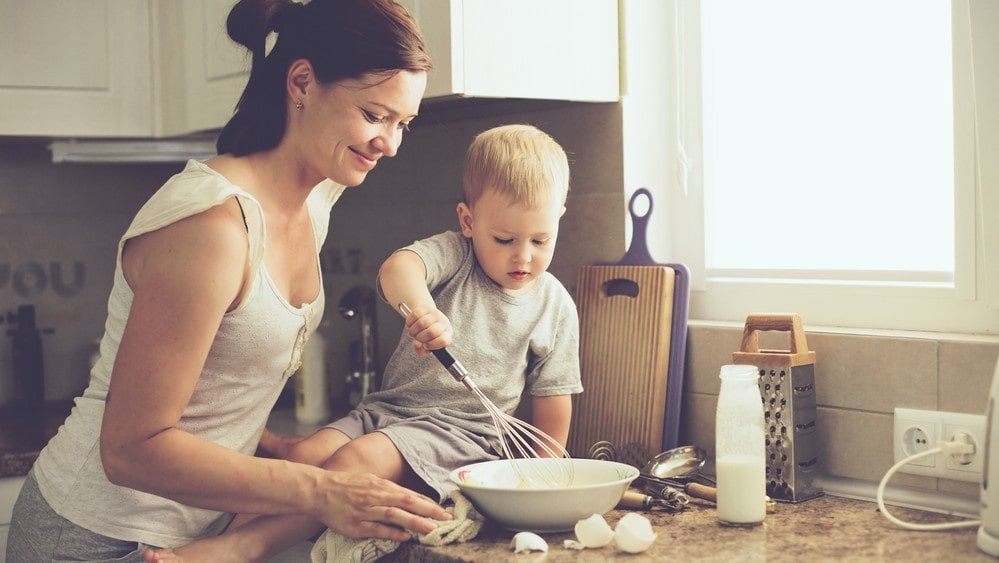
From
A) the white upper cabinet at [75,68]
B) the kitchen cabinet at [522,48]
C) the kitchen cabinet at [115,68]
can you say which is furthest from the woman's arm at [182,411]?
the white upper cabinet at [75,68]

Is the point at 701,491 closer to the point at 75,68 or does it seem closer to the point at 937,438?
the point at 937,438

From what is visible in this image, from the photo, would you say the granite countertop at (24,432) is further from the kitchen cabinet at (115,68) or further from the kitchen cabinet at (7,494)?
the kitchen cabinet at (115,68)

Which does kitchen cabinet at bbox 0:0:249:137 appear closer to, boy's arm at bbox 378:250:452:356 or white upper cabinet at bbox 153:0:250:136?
white upper cabinet at bbox 153:0:250:136

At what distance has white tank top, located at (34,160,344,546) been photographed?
1.26m

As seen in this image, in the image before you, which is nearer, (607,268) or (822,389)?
(822,389)

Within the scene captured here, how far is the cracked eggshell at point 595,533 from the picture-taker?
46.6 inches

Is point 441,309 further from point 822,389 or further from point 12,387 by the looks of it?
point 12,387

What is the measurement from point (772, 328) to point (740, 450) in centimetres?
23

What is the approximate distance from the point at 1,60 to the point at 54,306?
0.70 m

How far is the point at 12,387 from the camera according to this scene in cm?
252

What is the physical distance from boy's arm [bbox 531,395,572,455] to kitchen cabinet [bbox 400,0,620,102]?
1.49 feet

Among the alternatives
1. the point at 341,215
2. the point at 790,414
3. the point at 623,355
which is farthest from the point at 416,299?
the point at 341,215

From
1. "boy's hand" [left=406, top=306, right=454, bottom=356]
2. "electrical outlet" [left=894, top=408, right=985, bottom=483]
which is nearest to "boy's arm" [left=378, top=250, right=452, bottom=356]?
"boy's hand" [left=406, top=306, right=454, bottom=356]

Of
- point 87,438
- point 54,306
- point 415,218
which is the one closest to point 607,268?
point 415,218
